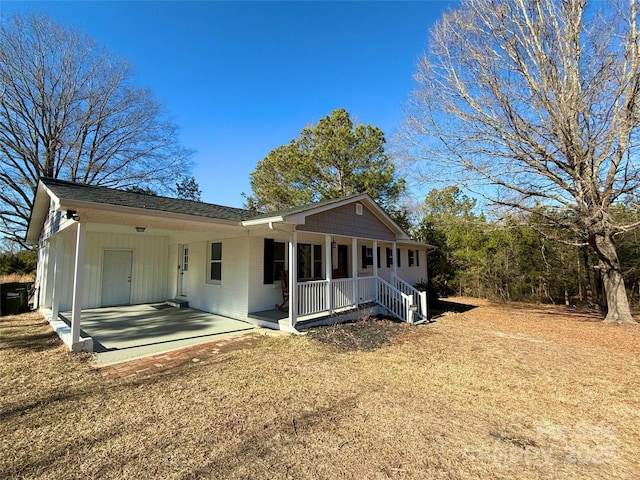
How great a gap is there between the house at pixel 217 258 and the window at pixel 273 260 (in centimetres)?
3

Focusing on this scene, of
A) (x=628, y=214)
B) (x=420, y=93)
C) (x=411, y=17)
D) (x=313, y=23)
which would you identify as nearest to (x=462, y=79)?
(x=420, y=93)

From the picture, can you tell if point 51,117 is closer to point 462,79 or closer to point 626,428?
point 462,79

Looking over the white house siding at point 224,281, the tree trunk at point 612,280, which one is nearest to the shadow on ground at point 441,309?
the tree trunk at point 612,280

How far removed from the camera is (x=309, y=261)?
973cm

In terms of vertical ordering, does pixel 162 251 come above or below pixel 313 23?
below

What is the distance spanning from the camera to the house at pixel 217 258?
266 inches

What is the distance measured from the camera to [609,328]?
340 inches

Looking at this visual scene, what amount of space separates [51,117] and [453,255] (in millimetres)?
24517

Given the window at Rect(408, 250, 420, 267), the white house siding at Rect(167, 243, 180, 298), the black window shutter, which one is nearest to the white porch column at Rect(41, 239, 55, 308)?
the white house siding at Rect(167, 243, 180, 298)

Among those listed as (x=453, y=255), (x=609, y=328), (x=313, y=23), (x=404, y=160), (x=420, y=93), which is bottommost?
(x=609, y=328)

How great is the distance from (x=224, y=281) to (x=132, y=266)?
4206 millimetres

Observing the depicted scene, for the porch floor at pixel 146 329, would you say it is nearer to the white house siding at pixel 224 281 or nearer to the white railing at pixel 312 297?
the white house siding at pixel 224 281

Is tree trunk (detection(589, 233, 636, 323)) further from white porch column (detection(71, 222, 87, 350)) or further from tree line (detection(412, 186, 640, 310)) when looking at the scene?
white porch column (detection(71, 222, 87, 350))

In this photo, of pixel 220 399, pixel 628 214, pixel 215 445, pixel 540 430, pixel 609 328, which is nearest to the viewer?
pixel 215 445
